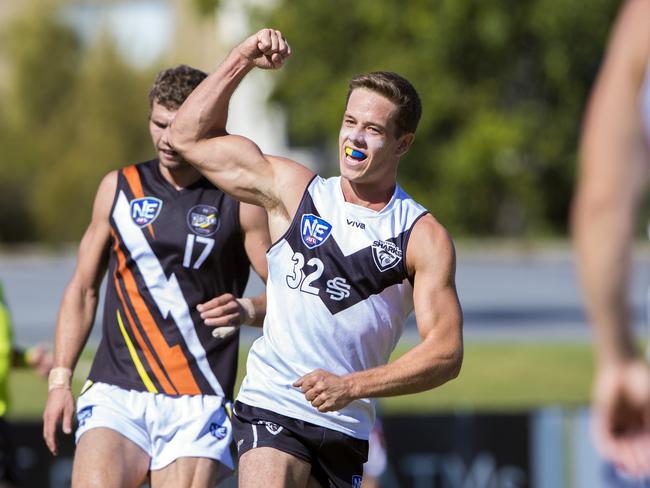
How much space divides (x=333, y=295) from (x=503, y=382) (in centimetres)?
1527

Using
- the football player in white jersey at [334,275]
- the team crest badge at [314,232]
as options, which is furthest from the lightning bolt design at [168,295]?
the team crest badge at [314,232]

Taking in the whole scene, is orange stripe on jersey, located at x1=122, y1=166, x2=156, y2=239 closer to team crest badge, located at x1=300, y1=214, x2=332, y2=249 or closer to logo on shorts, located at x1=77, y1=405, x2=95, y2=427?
logo on shorts, located at x1=77, y1=405, x2=95, y2=427

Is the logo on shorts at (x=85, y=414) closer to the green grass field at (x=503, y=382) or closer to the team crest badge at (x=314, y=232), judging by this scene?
the team crest badge at (x=314, y=232)

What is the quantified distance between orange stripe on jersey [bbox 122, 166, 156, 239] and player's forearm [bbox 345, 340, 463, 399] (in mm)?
1628

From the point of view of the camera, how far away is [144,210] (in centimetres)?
589

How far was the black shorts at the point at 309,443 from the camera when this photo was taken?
197 inches

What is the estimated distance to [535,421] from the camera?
11.3m

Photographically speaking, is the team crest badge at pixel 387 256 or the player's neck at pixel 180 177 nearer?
the team crest badge at pixel 387 256

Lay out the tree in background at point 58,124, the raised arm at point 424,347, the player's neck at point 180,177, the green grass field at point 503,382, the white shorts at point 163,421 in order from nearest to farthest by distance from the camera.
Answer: the raised arm at point 424,347
the white shorts at point 163,421
the player's neck at point 180,177
the green grass field at point 503,382
the tree in background at point 58,124

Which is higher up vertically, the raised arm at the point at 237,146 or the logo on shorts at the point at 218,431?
the raised arm at the point at 237,146

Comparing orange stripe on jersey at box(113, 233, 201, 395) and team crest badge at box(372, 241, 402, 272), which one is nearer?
team crest badge at box(372, 241, 402, 272)

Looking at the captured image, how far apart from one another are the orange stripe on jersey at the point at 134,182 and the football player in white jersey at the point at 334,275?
85 centimetres

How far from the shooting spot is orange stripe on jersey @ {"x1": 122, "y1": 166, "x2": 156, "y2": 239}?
19.5 ft

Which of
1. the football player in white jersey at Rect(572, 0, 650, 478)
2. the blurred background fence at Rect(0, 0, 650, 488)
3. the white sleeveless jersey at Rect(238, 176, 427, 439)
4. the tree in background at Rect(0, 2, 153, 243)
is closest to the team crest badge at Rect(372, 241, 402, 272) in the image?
the white sleeveless jersey at Rect(238, 176, 427, 439)
